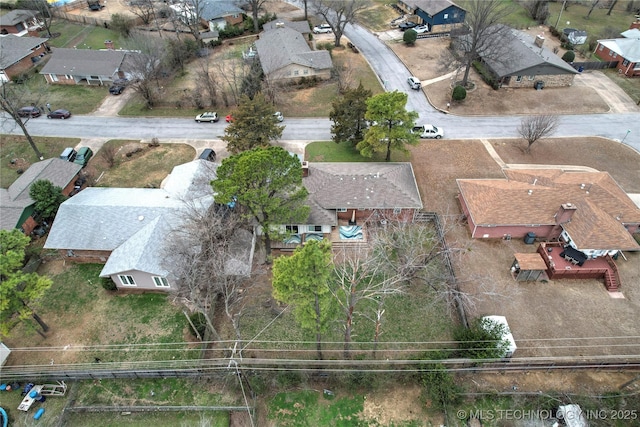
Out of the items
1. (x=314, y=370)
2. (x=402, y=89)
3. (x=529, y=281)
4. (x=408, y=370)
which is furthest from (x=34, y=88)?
(x=529, y=281)

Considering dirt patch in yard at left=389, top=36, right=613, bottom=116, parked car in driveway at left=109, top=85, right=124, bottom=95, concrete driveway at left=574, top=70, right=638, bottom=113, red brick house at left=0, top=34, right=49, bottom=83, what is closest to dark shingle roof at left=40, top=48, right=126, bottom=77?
parked car in driveway at left=109, top=85, right=124, bottom=95

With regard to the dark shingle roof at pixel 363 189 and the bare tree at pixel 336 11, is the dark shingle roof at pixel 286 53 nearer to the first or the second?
the bare tree at pixel 336 11


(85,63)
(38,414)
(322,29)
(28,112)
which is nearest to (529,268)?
(38,414)

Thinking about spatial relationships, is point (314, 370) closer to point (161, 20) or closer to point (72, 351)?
point (72, 351)

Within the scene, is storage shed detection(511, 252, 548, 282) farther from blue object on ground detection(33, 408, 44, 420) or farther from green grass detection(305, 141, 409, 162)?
blue object on ground detection(33, 408, 44, 420)

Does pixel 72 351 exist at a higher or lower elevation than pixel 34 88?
lower

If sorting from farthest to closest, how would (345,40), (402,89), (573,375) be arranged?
1. (345,40)
2. (402,89)
3. (573,375)

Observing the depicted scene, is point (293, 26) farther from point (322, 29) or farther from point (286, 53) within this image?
point (286, 53)
